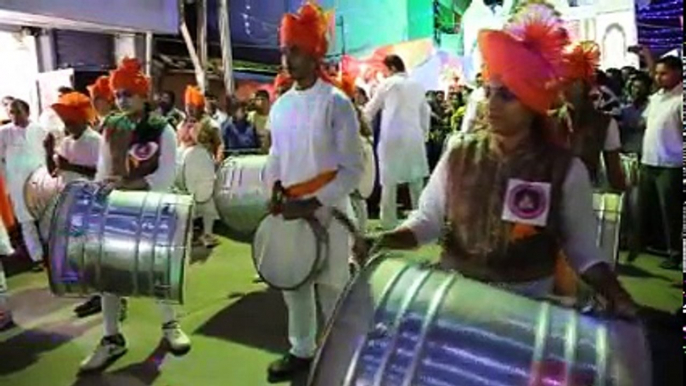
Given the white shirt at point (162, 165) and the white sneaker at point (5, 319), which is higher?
the white shirt at point (162, 165)

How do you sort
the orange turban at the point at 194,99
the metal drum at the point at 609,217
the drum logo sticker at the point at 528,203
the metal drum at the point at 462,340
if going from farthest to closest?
1. the orange turban at the point at 194,99
2. the metal drum at the point at 609,217
3. the drum logo sticker at the point at 528,203
4. the metal drum at the point at 462,340

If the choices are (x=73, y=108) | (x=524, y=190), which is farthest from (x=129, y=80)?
(x=524, y=190)

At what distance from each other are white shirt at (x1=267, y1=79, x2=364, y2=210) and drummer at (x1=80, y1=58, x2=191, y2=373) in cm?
89

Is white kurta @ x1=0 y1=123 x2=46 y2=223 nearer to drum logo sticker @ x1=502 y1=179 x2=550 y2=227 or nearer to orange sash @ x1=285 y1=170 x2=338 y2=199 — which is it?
orange sash @ x1=285 y1=170 x2=338 y2=199

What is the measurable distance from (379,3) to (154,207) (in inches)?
293

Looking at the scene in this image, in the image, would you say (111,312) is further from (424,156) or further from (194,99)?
(424,156)

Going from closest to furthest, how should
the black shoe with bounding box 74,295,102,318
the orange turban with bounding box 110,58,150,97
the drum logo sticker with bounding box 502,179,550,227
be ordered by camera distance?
the drum logo sticker with bounding box 502,179,550,227, the orange turban with bounding box 110,58,150,97, the black shoe with bounding box 74,295,102,318

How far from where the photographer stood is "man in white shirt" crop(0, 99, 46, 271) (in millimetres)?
5672

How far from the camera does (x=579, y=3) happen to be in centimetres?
806

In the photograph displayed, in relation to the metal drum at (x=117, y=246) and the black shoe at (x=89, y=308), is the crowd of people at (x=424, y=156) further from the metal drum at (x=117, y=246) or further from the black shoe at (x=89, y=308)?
the metal drum at (x=117, y=246)

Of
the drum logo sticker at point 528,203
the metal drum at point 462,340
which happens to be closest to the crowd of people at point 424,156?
the drum logo sticker at point 528,203

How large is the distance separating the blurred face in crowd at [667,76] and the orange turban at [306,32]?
2552 millimetres

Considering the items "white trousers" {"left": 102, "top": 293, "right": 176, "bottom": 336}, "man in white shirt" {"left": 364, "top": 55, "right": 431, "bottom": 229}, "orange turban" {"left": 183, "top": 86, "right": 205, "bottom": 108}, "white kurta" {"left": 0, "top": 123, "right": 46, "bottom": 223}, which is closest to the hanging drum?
"white kurta" {"left": 0, "top": 123, "right": 46, "bottom": 223}

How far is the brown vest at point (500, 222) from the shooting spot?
175 centimetres
